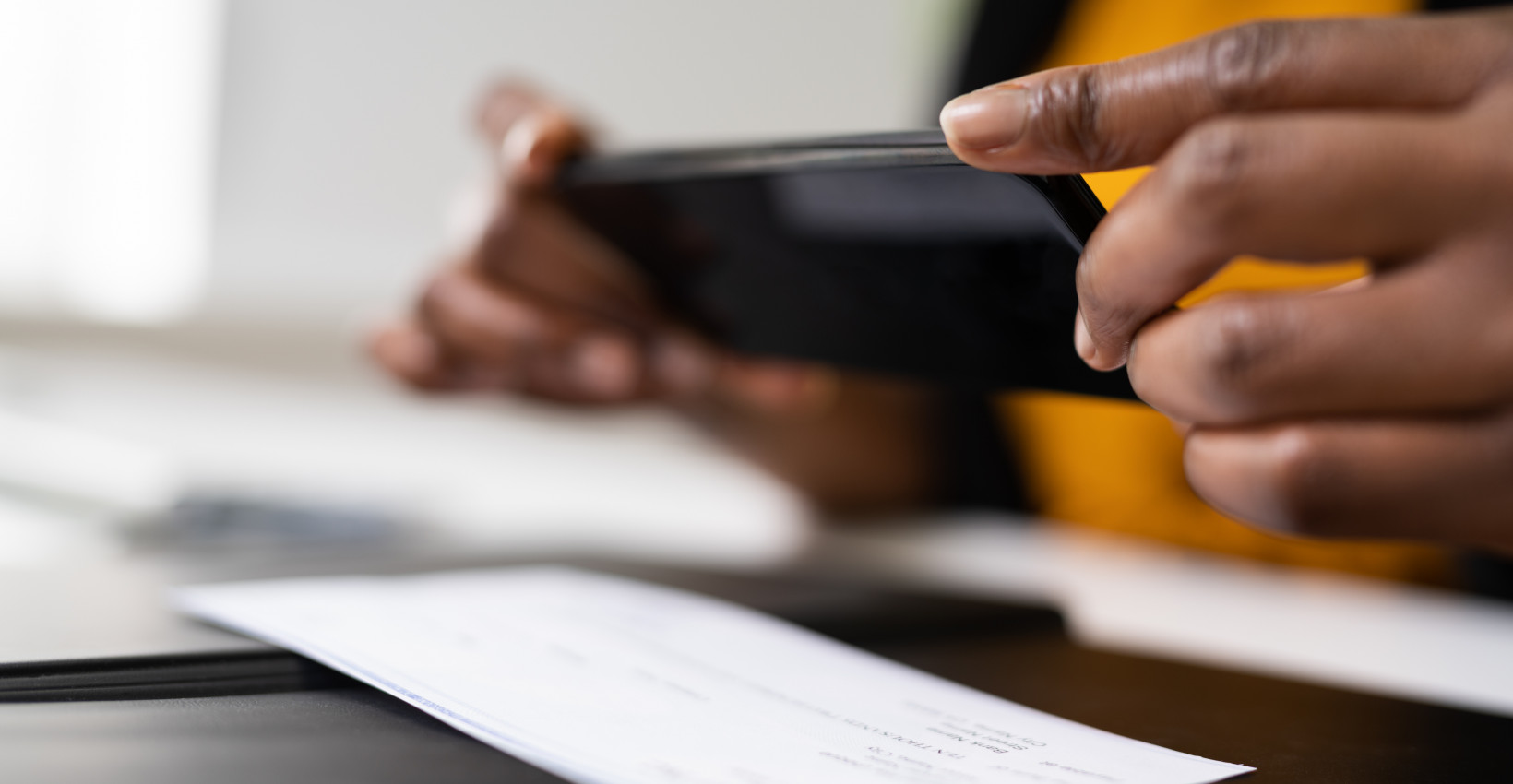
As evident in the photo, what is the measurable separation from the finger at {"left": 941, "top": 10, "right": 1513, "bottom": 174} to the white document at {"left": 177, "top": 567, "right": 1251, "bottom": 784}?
0.53ft

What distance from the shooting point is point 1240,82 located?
28 centimetres

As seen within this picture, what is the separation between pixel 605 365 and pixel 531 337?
55 mm

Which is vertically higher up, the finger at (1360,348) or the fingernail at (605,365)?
the fingernail at (605,365)

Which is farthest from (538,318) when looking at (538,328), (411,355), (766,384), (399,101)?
(399,101)

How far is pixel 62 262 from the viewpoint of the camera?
174 cm

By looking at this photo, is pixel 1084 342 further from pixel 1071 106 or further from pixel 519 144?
pixel 519 144

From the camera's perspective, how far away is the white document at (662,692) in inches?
11.3

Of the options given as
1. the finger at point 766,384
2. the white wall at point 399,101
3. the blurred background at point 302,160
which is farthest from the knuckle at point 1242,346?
the white wall at point 399,101

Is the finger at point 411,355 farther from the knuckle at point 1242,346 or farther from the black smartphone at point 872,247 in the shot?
the knuckle at point 1242,346

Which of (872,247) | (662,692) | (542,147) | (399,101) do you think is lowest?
(662,692)

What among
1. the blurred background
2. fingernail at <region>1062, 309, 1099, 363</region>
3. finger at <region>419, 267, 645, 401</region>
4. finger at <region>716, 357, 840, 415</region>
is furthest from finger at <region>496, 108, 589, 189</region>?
the blurred background

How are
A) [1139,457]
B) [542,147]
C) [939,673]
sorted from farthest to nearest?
1. [1139,457]
2. [542,147]
3. [939,673]

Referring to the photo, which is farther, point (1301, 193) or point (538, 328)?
point (538, 328)

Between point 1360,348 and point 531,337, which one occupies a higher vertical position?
point 531,337
